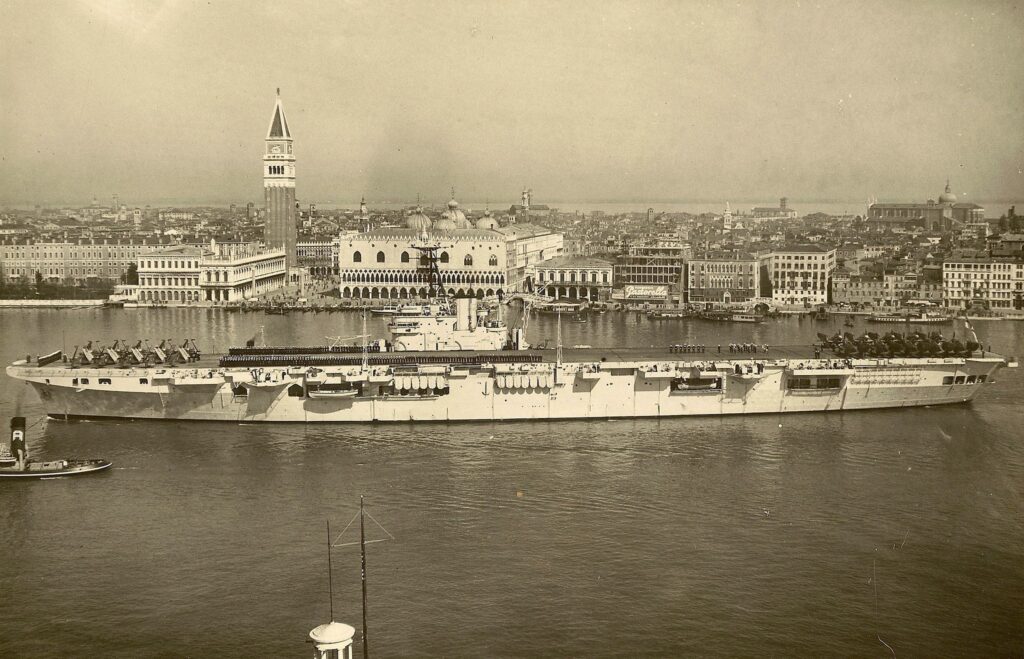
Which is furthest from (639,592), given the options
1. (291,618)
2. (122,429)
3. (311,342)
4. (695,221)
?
(695,221)

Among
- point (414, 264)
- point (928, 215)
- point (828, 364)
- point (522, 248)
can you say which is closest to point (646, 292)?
point (522, 248)

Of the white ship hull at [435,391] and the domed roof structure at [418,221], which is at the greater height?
the domed roof structure at [418,221]

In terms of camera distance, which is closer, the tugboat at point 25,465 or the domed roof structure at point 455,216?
the tugboat at point 25,465

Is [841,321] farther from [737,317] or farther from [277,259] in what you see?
[277,259]

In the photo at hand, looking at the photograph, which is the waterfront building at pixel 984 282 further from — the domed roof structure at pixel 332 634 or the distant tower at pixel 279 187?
the domed roof structure at pixel 332 634

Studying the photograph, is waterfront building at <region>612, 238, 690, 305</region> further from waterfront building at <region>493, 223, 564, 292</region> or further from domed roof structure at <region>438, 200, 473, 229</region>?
domed roof structure at <region>438, 200, 473, 229</region>

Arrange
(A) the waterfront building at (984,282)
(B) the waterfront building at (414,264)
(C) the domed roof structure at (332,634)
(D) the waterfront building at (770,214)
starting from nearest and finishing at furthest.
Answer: (C) the domed roof structure at (332,634), (A) the waterfront building at (984,282), (B) the waterfront building at (414,264), (D) the waterfront building at (770,214)

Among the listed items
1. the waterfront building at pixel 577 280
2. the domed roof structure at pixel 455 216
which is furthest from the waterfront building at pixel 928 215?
the domed roof structure at pixel 455 216
